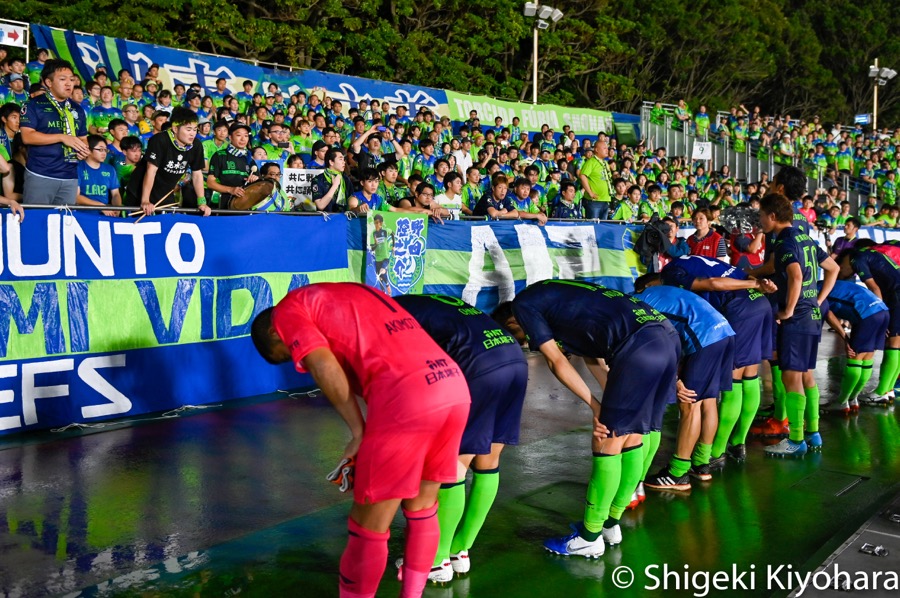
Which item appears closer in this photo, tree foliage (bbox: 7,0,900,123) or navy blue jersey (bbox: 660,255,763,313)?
navy blue jersey (bbox: 660,255,763,313)

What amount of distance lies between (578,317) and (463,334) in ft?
2.92

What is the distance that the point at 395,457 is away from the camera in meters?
3.73

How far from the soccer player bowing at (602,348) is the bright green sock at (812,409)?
3.27 m

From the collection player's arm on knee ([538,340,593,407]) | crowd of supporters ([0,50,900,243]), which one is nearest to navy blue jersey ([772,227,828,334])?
player's arm on knee ([538,340,593,407])

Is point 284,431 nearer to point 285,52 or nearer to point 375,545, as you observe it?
point 375,545

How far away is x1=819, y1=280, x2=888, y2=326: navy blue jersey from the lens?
969 cm

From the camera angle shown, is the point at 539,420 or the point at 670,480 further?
the point at 539,420

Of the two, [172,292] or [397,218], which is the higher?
[397,218]

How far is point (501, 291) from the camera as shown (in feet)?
39.9

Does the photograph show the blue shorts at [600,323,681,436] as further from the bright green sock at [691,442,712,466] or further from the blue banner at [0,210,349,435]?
the blue banner at [0,210,349,435]

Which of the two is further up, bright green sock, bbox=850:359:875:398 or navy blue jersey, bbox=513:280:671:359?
navy blue jersey, bbox=513:280:671:359

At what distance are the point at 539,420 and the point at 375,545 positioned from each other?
4.94 meters

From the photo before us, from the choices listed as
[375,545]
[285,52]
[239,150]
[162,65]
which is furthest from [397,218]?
[285,52]

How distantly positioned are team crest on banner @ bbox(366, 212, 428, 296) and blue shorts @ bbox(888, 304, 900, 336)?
528 cm
